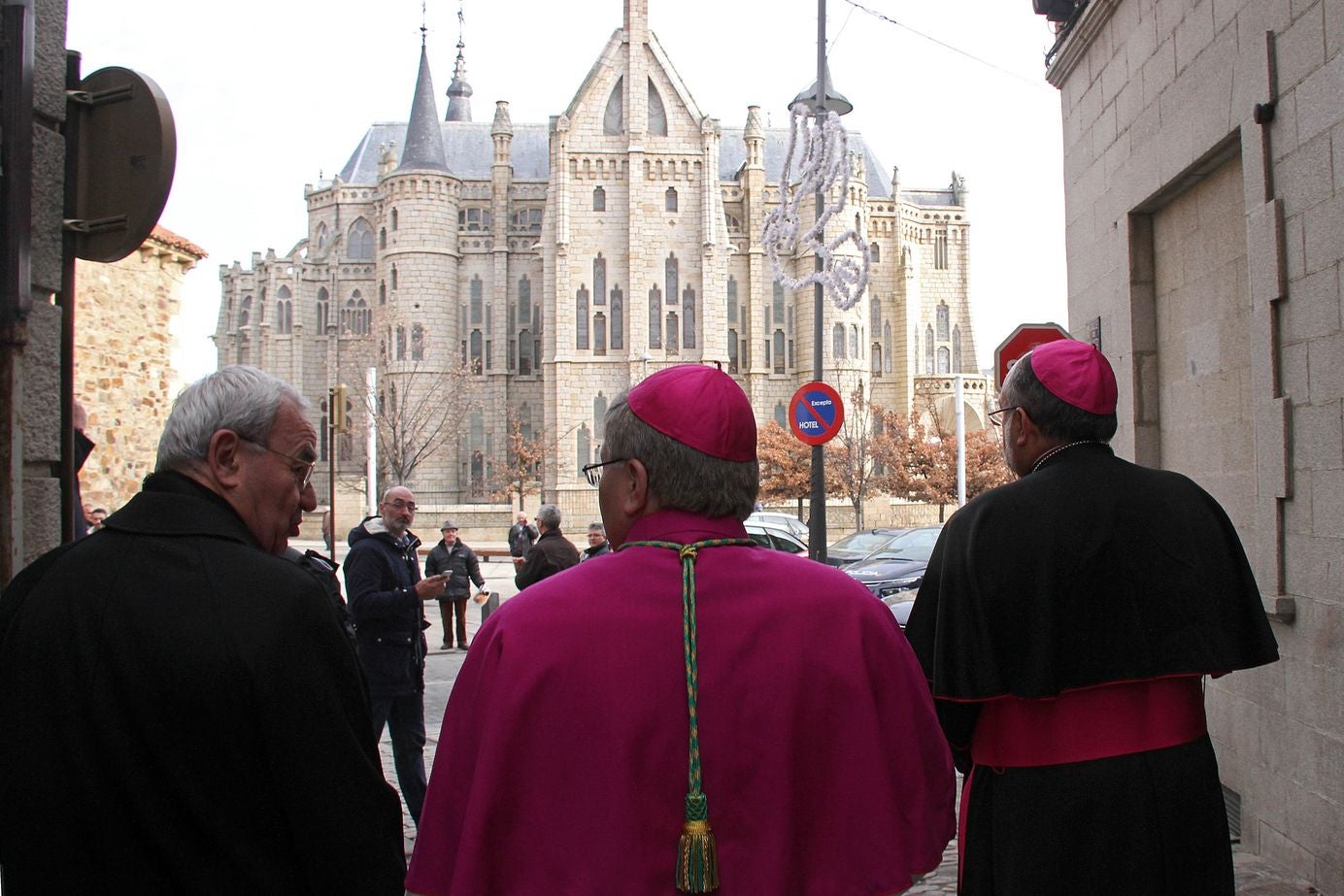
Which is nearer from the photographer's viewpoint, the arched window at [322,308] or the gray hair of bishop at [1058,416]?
the gray hair of bishop at [1058,416]

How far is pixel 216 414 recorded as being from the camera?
2.21m

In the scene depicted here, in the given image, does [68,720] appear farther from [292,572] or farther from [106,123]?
[106,123]

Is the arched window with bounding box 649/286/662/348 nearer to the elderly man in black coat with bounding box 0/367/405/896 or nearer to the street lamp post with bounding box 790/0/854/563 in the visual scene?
the street lamp post with bounding box 790/0/854/563

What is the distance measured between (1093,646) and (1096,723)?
0.19 m

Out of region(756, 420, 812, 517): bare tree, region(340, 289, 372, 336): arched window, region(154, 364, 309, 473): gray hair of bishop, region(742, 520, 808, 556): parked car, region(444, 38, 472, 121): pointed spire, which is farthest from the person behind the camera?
region(444, 38, 472, 121): pointed spire

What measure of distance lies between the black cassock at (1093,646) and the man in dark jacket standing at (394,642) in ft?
11.7

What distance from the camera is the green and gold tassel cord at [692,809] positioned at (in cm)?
183

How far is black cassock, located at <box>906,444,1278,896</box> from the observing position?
8.92 feet

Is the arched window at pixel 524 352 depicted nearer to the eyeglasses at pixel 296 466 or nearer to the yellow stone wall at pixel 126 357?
the yellow stone wall at pixel 126 357

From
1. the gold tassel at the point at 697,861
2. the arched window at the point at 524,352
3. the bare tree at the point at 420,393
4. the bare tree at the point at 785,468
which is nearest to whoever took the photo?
the gold tassel at the point at 697,861

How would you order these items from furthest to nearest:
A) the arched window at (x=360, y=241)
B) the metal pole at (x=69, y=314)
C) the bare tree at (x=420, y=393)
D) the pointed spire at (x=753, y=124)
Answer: the arched window at (x=360, y=241)
the pointed spire at (x=753, y=124)
the bare tree at (x=420, y=393)
the metal pole at (x=69, y=314)

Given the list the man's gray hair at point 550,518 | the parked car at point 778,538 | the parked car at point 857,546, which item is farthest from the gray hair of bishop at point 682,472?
the parked car at point 778,538

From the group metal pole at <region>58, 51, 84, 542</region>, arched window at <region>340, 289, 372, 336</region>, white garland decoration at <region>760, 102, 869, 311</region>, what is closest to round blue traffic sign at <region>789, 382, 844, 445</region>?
white garland decoration at <region>760, 102, 869, 311</region>

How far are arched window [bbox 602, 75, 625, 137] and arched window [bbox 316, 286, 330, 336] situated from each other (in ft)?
64.0
